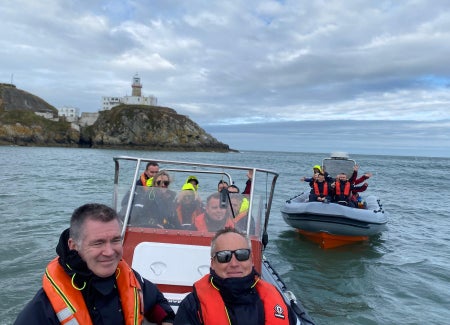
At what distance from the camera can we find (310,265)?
812 centimetres

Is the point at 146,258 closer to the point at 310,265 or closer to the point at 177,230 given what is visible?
the point at 177,230

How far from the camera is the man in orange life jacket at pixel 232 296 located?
2408mm

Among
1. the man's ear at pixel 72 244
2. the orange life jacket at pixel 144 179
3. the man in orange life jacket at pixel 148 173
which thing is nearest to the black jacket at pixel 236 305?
the man's ear at pixel 72 244

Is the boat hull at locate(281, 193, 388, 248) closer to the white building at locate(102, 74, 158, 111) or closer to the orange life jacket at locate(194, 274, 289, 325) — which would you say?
the orange life jacket at locate(194, 274, 289, 325)

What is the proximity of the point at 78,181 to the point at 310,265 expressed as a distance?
17026 millimetres

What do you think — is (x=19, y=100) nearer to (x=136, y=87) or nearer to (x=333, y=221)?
(x=136, y=87)

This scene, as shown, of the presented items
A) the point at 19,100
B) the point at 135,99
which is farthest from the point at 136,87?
the point at 19,100

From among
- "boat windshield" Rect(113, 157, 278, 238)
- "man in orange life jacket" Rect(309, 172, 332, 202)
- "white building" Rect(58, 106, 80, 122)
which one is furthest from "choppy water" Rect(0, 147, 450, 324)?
"white building" Rect(58, 106, 80, 122)

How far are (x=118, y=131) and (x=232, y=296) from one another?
83681 mm

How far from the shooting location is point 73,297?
199 centimetres

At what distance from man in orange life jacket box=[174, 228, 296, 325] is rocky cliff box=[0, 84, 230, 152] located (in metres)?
80.6

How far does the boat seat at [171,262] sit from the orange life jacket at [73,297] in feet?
5.33

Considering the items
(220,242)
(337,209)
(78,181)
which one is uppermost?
(220,242)

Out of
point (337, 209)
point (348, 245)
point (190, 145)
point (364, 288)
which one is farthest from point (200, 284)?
point (190, 145)
